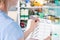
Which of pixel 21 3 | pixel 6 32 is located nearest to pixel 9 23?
pixel 6 32

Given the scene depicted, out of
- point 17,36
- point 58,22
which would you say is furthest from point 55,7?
point 17,36

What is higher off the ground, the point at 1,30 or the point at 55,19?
the point at 1,30

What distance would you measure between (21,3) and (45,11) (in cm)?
40

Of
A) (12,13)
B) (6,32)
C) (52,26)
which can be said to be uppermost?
(6,32)

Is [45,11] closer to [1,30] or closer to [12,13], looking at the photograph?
[12,13]

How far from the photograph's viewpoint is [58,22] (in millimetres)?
2520

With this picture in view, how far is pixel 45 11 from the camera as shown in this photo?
2.53 m

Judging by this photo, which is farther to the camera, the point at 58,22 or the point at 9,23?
the point at 58,22

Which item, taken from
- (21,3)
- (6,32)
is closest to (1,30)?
(6,32)

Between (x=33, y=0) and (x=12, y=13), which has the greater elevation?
(x=33, y=0)

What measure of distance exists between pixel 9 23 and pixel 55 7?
5.55ft

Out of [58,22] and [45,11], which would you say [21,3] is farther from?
[58,22]

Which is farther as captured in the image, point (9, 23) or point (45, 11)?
point (45, 11)

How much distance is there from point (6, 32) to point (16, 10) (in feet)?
5.48
